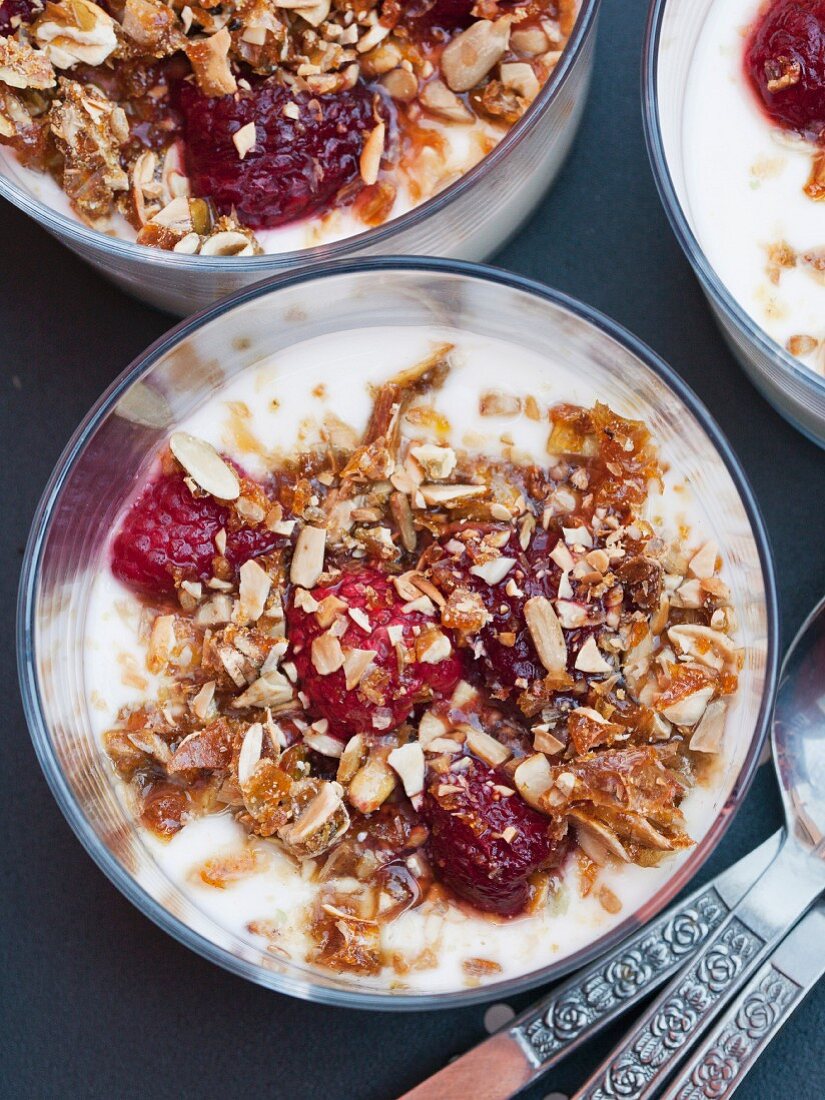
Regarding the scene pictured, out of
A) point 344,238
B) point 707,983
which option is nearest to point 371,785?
point 707,983

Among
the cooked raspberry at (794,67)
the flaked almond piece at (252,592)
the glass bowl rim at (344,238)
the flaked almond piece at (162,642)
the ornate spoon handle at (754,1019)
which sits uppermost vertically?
the cooked raspberry at (794,67)

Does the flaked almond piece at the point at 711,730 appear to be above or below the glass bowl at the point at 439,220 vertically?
below

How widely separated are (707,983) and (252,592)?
674 mm

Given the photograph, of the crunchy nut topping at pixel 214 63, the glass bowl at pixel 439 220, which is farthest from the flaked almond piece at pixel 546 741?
the crunchy nut topping at pixel 214 63

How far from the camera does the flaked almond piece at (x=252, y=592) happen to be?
1166 millimetres

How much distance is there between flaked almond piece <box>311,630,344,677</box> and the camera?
113cm

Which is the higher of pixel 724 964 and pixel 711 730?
pixel 711 730

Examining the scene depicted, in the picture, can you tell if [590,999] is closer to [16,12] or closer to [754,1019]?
[754,1019]

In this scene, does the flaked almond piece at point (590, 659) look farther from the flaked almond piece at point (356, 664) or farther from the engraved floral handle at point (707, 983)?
the engraved floral handle at point (707, 983)

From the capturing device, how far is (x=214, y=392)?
1.23 m

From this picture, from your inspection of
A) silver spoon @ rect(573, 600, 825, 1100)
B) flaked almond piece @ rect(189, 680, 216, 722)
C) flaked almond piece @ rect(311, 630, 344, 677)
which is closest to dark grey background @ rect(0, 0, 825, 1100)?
silver spoon @ rect(573, 600, 825, 1100)

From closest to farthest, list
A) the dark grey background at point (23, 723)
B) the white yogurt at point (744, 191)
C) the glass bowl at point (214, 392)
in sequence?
the glass bowl at point (214, 392)
the white yogurt at point (744, 191)
the dark grey background at point (23, 723)

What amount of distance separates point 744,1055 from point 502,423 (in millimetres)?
747

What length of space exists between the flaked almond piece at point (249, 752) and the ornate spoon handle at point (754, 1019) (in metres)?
0.61
